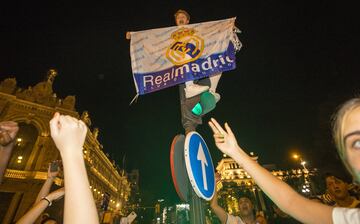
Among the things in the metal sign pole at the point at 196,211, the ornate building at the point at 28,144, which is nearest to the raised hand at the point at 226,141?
the metal sign pole at the point at 196,211

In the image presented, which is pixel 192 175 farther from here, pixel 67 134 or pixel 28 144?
pixel 28 144

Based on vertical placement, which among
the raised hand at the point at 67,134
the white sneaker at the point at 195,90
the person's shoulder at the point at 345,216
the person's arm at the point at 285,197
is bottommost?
the person's shoulder at the point at 345,216

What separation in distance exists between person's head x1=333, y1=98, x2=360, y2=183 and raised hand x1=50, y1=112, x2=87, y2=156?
1.88m

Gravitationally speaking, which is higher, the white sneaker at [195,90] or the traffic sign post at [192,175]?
the white sneaker at [195,90]

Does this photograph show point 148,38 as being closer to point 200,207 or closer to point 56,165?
point 56,165

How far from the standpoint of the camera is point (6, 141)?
2.28 m

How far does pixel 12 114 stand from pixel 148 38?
30.0 metres

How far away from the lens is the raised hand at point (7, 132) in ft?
7.36

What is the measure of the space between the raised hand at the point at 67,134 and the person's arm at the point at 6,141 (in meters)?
1.52

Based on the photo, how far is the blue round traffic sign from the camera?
256 cm

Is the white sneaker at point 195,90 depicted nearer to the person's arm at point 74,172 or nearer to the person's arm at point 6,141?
the person's arm at point 74,172

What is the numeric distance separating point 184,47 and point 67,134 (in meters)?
3.55

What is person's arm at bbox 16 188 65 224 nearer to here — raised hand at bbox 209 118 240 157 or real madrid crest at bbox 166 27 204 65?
raised hand at bbox 209 118 240 157

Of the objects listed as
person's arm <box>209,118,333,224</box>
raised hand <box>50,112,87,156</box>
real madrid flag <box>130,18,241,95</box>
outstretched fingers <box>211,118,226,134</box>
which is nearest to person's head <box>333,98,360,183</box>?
person's arm <box>209,118,333,224</box>
